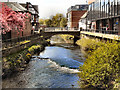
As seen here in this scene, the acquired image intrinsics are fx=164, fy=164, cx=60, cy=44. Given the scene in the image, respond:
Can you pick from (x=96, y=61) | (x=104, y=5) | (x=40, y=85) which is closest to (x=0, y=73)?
(x=40, y=85)

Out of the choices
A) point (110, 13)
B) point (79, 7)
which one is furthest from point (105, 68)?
point (79, 7)

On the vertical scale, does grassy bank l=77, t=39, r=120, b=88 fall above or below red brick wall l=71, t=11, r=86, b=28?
below

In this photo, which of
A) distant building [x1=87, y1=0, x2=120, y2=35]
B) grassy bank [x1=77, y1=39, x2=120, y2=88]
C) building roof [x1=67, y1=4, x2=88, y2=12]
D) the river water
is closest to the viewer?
grassy bank [x1=77, y1=39, x2=120, y2=88]

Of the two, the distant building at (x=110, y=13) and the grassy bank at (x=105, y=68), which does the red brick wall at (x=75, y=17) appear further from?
the grassy bank at (x=105, y=68)

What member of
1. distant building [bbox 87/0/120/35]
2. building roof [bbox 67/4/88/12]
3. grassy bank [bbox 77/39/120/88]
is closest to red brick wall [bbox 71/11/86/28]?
building roof [bbox 67/4/88/12]

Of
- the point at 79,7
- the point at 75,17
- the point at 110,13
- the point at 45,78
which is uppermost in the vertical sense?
the point at 79,7

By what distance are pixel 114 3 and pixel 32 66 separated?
1911cm

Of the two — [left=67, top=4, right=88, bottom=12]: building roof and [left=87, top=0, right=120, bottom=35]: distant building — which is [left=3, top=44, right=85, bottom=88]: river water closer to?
[left=87, top=0, right=120, bottom=35]: distant building

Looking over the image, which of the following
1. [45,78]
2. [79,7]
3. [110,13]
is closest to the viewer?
[45,78]

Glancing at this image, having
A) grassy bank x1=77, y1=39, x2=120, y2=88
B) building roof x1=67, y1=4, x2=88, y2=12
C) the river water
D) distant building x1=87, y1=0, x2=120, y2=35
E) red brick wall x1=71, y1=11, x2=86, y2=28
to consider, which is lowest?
the river water

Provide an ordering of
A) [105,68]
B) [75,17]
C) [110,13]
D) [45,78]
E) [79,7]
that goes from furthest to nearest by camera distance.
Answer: [75,17]
[79,7]
[110,13]
[45,78]
[105,68]

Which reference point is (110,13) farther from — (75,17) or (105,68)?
(75,17)

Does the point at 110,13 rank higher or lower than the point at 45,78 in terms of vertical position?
higher

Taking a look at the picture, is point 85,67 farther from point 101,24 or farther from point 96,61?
point 101,24
